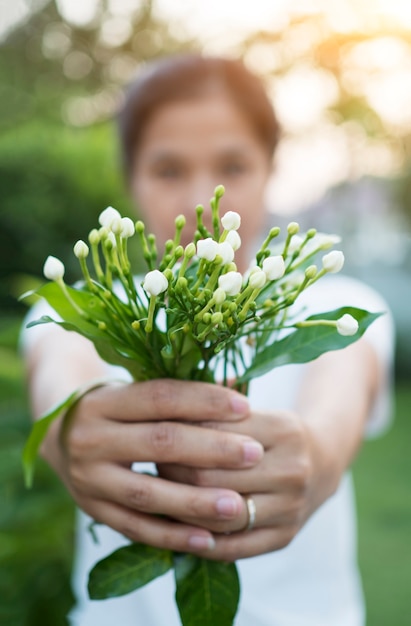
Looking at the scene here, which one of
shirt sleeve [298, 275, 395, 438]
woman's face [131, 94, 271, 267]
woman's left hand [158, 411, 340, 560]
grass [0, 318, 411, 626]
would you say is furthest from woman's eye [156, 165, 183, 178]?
grass [0, 318, 411, 626]

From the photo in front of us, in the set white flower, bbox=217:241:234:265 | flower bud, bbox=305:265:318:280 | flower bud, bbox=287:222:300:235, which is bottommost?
flower bud, bbox=305:265:318:280

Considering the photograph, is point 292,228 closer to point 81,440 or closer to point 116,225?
point 116,225

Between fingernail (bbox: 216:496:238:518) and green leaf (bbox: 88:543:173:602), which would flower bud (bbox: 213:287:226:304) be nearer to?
fingernail (bbox: 216:496:238:518)

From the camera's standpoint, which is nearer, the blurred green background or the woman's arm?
the woman's arm

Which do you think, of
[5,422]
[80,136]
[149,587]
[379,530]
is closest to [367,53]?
[80,136]

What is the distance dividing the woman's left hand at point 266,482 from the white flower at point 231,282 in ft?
0.91

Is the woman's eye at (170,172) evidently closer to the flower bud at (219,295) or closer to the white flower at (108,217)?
the white flower at (108,217)

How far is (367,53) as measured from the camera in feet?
35.4

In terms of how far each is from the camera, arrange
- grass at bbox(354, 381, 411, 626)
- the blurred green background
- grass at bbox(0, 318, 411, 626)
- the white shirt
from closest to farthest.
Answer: the white shirt
grass at bbox(0, 318, 411, 626)
the blurred green background
grass at bbox(354, 381, 411, 626)

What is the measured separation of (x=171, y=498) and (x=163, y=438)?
0.08m

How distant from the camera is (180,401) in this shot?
3.24 feet

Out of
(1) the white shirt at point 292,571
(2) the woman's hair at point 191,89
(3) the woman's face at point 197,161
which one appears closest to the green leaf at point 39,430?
(1) the white shirt at point 292,571

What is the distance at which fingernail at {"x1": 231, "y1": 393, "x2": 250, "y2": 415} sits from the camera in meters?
1.00

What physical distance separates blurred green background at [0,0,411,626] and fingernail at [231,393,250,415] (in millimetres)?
1083
